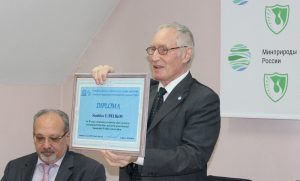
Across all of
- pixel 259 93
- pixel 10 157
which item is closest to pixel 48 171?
pixel 10 157

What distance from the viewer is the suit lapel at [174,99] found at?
2.37 meters

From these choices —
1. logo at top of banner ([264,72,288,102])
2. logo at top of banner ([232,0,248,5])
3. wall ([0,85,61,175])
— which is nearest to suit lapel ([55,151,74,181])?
wall ([0,85,61,175])

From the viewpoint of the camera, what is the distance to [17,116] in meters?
4.45

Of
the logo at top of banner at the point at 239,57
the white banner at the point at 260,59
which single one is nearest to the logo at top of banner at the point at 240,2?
the white banner at the point at 260,59

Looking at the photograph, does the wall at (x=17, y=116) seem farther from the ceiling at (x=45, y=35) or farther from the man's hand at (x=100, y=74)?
the man's hand at (x=100, y=74)

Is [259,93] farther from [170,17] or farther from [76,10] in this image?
[76,10]

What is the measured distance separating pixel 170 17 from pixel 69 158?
61.1 inches

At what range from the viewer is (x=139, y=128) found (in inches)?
86.7

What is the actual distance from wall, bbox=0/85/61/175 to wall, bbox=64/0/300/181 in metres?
0.40

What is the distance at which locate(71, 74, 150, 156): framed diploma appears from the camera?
7.25ft

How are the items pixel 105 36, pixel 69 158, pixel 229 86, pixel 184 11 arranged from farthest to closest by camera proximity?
pixel 105 36 < pixel 184 11 < pixel 229 86 < pixel 69 158

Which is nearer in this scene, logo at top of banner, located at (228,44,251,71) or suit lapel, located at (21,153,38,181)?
suit lapel, located at (21,153,38,181)

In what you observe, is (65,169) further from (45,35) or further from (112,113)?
(45,35)

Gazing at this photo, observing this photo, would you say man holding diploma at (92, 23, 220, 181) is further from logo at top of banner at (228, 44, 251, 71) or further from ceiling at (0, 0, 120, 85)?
ceiling at (0, 0, 120, 85)
